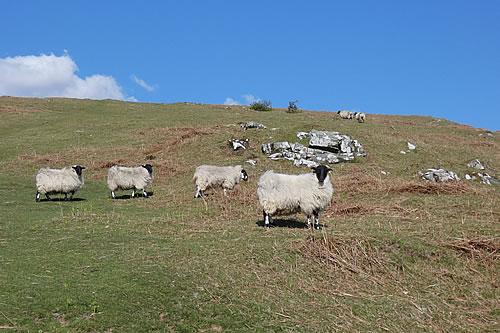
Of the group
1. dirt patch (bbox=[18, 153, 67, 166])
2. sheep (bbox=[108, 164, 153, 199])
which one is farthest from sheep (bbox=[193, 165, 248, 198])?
dirt patch (bbox=[18, 153, 67, 166])

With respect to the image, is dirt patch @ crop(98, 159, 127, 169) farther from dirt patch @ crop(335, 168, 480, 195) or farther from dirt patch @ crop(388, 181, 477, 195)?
dirt patch @ crop(388, 181, 477, 195)

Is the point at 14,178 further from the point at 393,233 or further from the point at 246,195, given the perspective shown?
the point at 393,233

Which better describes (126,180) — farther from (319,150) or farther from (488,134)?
(488,134)

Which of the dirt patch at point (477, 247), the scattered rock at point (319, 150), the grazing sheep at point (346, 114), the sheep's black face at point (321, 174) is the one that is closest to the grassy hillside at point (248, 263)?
the dirt patch at point (477, 247)

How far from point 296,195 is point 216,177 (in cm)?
940

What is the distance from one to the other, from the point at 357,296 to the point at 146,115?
163ft

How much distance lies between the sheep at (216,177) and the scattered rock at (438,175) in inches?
419

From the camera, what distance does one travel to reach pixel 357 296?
12.0 meters

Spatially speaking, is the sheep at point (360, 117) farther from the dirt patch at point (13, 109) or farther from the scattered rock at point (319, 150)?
the dirt patch at point (13, 109)

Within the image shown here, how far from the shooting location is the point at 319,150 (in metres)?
34.7

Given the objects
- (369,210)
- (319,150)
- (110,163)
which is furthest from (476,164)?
(110,163)

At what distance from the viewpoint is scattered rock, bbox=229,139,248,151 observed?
120 feet

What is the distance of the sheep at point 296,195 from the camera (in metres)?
17.8

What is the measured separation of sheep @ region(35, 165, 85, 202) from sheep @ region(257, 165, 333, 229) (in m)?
12.0
